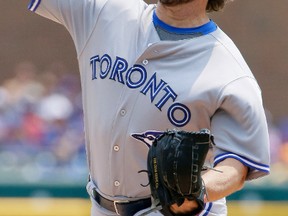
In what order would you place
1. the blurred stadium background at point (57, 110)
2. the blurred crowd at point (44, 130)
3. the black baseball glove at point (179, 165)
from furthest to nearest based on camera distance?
the blurred crowd at point (44, 130) → the blurred stadium background at point (57, 110) → the black baseball glove at point (179, 165)

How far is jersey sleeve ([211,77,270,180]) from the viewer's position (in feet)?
9.56

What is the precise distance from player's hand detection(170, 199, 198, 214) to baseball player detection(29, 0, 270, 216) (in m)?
0.17

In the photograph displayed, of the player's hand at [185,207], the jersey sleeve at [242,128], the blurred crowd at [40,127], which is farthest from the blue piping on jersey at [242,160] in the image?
the blurred crowd at [40,127]

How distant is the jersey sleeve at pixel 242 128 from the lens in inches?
115

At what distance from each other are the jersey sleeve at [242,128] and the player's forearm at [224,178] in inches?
0.9

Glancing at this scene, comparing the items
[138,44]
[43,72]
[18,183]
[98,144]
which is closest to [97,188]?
[98,144]

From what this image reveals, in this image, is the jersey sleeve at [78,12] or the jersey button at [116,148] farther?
the jersey sleeve at [78,12]

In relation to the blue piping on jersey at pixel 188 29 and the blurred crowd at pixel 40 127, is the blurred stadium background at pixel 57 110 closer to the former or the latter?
the blurred crowd at pixel 40 127

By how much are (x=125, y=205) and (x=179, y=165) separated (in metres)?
0.62

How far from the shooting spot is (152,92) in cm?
299

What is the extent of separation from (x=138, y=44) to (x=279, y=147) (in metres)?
6.21

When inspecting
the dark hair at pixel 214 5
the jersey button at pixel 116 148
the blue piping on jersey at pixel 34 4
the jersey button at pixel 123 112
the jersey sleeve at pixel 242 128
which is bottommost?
the jersey button at pixel 116 148

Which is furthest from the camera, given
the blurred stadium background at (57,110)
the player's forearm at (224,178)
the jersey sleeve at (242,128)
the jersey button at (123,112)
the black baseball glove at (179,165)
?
the blurred stadium background at (57,110)

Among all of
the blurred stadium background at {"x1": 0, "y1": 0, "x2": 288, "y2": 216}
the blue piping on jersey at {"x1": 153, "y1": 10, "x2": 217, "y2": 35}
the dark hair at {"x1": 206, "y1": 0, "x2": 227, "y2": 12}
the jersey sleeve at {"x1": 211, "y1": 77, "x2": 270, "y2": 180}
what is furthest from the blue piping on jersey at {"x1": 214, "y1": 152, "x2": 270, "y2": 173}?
the blurred stadium background at {"x1": 0, "y1": 0, "x2": 288, "y2": 216}
